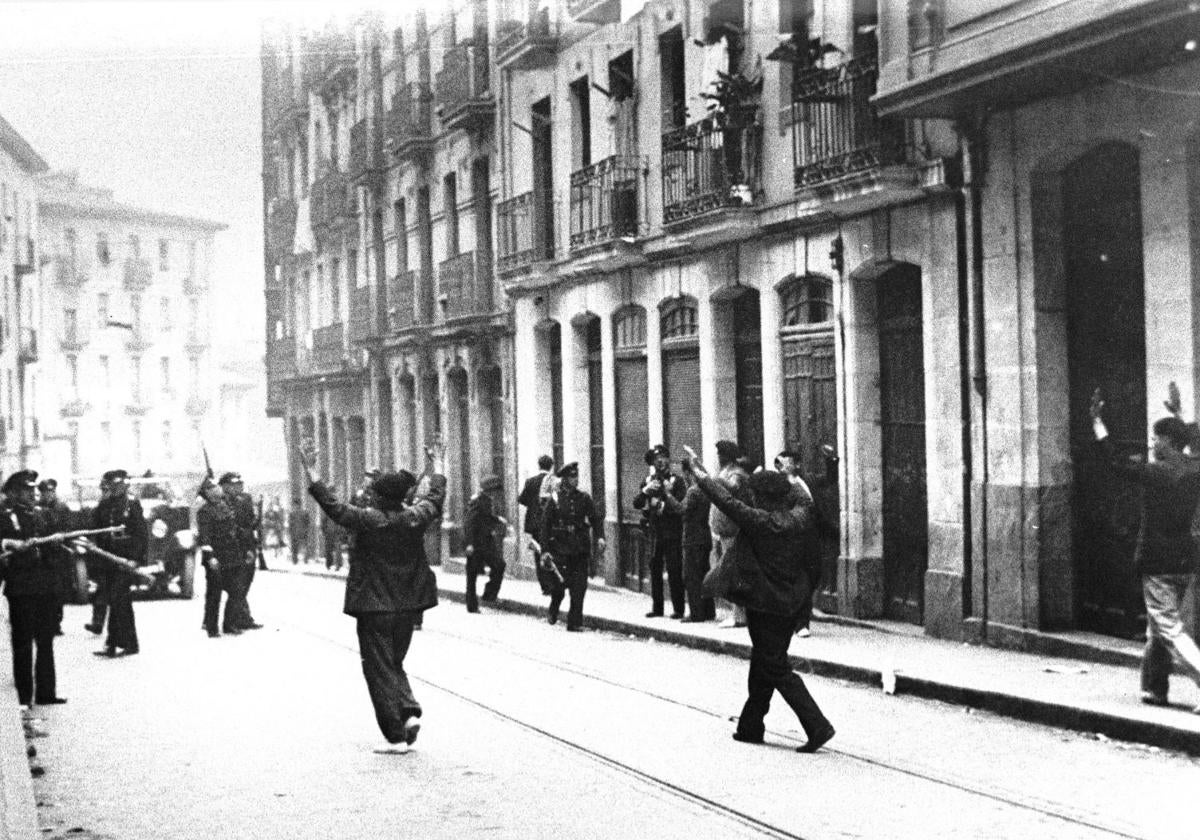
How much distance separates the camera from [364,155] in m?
40.2

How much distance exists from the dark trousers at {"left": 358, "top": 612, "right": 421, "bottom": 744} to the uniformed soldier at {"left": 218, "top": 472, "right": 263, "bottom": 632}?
374 inches

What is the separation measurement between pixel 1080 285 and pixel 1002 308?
78 cm

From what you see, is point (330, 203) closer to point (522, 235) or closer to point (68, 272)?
point (522, 235)

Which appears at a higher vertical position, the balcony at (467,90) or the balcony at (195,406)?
the balcony at (467,90)

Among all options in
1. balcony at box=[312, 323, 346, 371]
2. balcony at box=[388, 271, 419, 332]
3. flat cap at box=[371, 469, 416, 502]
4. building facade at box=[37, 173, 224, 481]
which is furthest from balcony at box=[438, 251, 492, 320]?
building facade at box=[37, 173, 224, 481]

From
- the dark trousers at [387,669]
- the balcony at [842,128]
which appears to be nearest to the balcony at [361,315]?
the balcony at [842,128]

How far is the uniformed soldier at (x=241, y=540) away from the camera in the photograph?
20922 mm

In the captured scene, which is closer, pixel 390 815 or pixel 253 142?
pixel 390 815

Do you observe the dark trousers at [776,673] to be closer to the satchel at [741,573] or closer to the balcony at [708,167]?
the satchel at [741,573]

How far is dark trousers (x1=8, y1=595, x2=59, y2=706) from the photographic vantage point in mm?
13977

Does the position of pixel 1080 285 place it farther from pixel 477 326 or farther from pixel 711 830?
pixel 477 326

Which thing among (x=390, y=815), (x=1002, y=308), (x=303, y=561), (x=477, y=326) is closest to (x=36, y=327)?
(x=303, y=561)

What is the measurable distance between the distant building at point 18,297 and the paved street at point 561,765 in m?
33.0

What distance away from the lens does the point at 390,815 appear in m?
9.46
